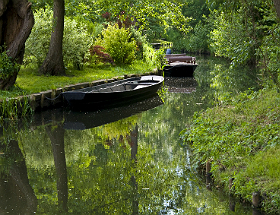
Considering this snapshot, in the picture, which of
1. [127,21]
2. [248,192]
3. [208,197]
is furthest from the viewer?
[127,21]

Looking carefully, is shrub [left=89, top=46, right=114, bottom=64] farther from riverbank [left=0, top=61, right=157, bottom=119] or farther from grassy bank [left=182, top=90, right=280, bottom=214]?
grassy bank [left=182, top=90, right=280, bottom=214]

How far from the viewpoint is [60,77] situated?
16172 mm

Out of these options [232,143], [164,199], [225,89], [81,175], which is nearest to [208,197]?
[164,199]

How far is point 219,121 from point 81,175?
3.51 metres

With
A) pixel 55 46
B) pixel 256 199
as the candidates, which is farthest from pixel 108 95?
pixel 256 199

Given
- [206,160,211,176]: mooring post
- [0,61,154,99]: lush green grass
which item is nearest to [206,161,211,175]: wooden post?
[206,160,211,176]: mooring post

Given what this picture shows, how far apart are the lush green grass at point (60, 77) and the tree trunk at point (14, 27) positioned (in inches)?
29.4

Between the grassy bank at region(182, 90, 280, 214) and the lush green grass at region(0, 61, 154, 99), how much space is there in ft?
20.9

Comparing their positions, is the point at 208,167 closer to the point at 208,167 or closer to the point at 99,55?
the point at 208,167

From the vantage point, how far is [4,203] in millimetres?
6125

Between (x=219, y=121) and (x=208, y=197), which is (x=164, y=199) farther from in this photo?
(x=219, y=121)

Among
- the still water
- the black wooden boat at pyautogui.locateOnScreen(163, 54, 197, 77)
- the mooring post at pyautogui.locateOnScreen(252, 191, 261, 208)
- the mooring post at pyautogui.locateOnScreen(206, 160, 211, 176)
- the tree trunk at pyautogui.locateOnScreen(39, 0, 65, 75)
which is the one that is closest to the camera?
the mooring post at pyautogui.locateOnScreen(252, 191, 261, 208)

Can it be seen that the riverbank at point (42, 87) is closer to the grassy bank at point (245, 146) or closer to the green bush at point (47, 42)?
the green bush at point (47, 42)

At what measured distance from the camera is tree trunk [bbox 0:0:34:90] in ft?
41.9
